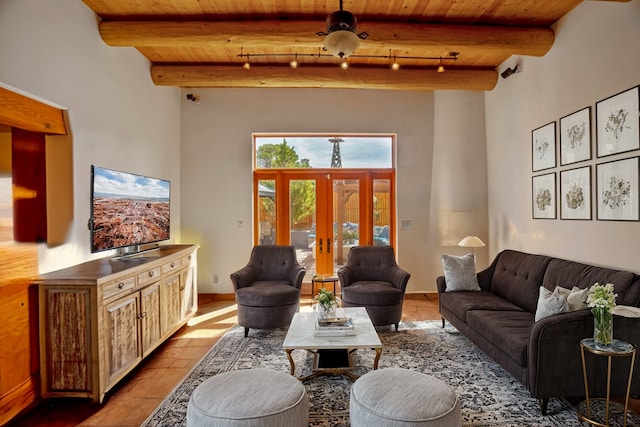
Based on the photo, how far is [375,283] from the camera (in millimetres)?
4281

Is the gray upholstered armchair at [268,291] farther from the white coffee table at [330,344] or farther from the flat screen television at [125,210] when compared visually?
the flat screen television at [125,210]

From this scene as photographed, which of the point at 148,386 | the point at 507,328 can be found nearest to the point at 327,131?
the point at 507,328

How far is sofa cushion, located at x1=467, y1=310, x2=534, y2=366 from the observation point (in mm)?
2474

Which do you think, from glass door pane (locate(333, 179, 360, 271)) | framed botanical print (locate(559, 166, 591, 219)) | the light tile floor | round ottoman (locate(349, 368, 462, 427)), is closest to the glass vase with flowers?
the light tile floor

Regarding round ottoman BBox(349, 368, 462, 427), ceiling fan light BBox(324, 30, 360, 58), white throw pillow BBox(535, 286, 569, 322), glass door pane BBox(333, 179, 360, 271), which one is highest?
ceiling fan light BBox(324, 30, 360, 58)

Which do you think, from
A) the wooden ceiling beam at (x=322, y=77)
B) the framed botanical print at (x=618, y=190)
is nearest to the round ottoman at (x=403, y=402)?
the framed botanical print at (x=618, y=190)

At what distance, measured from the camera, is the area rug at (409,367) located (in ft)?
7.60

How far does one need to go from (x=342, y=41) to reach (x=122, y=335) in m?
2.92

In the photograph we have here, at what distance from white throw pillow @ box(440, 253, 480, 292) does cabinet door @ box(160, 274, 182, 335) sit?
3166mm

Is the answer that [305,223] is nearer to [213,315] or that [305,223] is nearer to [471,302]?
[213,315]

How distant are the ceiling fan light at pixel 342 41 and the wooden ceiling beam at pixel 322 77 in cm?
242

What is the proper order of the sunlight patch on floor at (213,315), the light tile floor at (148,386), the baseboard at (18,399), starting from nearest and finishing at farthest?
the baseboard at (18,399), the light tile floor at (148,386), the sunlight patch on floor at (213,315)

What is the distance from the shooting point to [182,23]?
3670 mm

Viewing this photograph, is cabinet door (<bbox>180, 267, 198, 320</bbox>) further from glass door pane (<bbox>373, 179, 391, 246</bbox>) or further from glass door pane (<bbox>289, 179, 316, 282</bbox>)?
glass door pane (<bbox>373, 179, 391, 246</bbox>)
